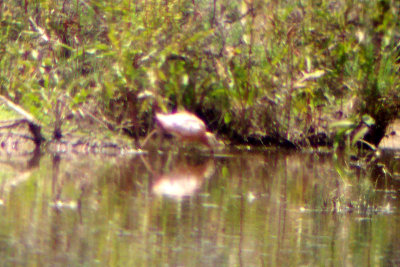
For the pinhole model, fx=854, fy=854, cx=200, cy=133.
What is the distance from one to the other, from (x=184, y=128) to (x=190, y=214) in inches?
122

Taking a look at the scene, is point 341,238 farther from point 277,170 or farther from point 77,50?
point 77,50

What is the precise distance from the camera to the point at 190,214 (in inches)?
194

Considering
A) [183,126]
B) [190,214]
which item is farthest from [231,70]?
[190,214]

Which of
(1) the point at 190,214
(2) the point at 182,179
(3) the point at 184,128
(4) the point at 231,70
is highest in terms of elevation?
(4) the point at 231,70

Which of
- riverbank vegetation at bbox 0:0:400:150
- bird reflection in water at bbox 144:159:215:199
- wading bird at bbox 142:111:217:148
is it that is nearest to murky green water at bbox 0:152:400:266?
bird reflection in water at bbox 144:159:215:199

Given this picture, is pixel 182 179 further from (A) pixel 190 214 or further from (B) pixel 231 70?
(B) pixel 231 70

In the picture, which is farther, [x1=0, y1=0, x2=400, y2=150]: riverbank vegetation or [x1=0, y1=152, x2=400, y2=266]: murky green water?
[x1=0, y1=0, x2=400, y2=150]: riverbank vegetation

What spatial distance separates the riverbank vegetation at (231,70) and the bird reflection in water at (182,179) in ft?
4.01

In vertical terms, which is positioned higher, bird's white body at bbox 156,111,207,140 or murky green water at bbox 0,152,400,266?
bird's white body at bbox 156,111,207,140

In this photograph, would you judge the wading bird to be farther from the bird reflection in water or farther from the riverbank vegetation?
the bird reflection in water

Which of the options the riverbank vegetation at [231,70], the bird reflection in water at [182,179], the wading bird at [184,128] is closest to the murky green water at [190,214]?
the bird reflection in water at [182,179]

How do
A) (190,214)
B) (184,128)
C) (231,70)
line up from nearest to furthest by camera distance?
1. (190,214)
2. (184,128)
3. (231,70)

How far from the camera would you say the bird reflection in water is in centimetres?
567

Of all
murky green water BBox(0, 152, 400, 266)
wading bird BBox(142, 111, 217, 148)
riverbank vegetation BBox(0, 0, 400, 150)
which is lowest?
murky green water BBox(0, 152, 400, 266)
